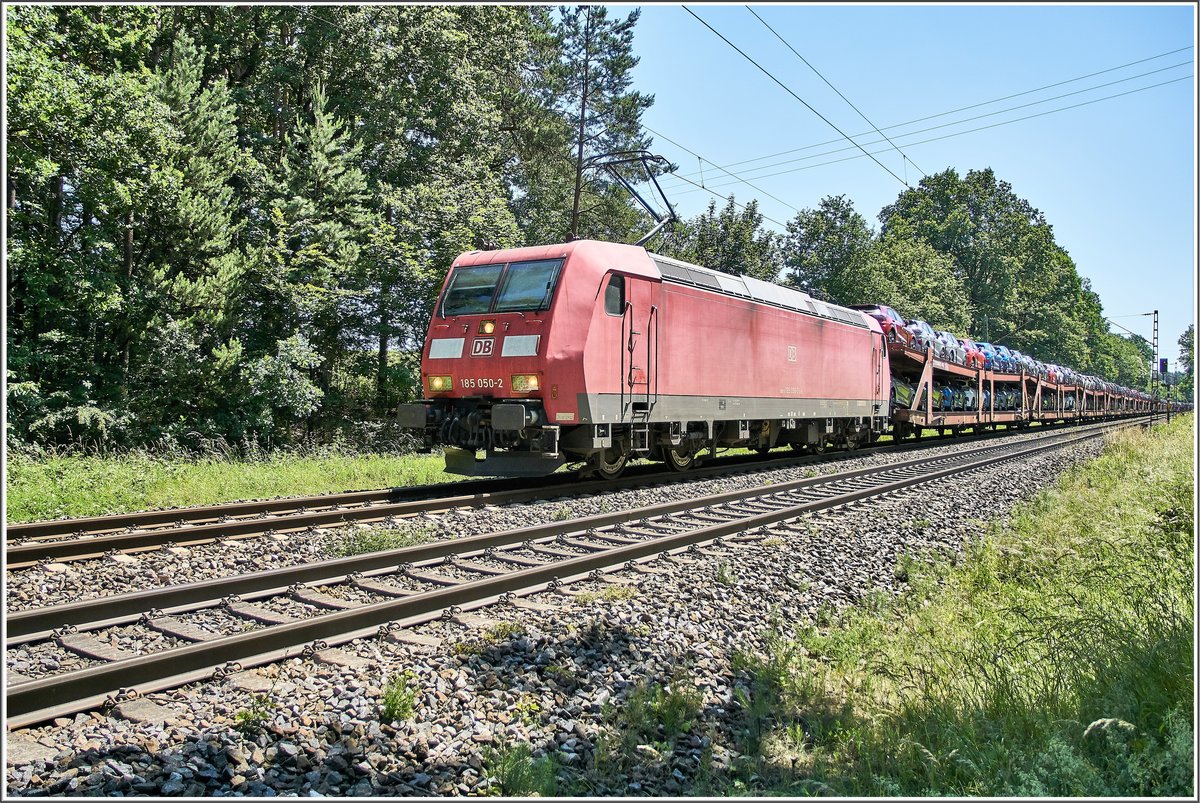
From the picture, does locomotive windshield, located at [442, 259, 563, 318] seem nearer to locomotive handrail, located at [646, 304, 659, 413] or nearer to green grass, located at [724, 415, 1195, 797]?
locomotive handrail, located at [646, 304, 659, 413]

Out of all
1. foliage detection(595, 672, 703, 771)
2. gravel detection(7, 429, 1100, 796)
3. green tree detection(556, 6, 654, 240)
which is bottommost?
foliage detection(595, 672, 703, 771)

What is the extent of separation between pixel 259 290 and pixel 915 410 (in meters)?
19.0

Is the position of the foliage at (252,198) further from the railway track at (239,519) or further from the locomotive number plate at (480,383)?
the railway track at (239,519)

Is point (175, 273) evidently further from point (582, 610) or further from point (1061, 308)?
point (1061, 308)

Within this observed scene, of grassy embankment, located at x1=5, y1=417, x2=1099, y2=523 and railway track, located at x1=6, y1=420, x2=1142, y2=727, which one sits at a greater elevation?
grassy embankment, located at x1=5, y1=417, x2=1099, y2=523

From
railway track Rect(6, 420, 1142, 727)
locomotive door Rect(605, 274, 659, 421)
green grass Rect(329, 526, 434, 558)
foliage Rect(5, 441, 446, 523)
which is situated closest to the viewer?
railway track Rect(6, 420, 1142, 727)

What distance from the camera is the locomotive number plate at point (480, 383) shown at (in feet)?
36.7

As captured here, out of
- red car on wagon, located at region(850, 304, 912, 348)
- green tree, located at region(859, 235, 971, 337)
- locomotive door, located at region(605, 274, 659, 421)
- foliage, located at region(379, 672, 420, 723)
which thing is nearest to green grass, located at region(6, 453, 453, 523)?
locomotive door, located at region(605, 274, 659, 421)

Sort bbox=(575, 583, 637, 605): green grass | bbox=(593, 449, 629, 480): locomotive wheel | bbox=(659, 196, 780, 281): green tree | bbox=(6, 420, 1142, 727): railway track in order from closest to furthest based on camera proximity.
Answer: bbox=(6, 420, 1142, 727): railway track, bbox=(575, 583, 637, 605): green grass, bbox=(593, 449, 629, 480): locomotive wheel, bbox=(659, 196, 780, 281): green tree

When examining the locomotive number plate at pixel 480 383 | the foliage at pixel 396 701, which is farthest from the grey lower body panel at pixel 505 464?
the foliage at pixel 396 701

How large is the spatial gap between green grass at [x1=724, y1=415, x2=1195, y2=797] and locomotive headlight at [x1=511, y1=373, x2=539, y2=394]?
5515 millimetres

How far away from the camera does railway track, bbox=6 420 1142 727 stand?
13.4ft

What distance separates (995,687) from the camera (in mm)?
4422

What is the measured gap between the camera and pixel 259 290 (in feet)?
65.9
